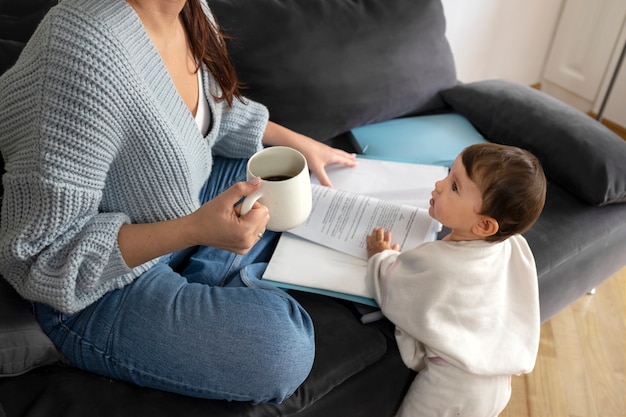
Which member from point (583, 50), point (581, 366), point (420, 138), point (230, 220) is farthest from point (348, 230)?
point (583, 50)

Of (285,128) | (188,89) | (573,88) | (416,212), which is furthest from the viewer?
(573,88)

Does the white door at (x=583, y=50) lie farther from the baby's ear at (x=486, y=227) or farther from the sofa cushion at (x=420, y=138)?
the baby's ear at (x=486, y=227)

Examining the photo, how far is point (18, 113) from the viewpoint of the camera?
770 mm

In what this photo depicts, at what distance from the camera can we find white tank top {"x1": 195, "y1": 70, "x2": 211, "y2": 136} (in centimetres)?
104

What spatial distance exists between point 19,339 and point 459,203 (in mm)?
793

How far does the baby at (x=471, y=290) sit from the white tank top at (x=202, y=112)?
43cm

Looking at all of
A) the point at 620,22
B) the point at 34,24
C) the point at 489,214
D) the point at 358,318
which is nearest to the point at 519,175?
the point at 489,214

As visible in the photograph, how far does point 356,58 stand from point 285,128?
30 cm

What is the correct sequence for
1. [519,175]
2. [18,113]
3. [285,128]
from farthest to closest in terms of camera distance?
[285,128] → [519,175] → [18,113]

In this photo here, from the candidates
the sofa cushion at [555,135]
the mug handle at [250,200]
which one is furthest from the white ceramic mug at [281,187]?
the sofa cushion at [555,135]

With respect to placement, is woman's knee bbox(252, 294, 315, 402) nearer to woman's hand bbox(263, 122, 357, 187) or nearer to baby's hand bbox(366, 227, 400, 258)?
baby's hand bbox(366, 227, 400, 258)

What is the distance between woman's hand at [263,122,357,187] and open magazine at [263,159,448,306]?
40 mm

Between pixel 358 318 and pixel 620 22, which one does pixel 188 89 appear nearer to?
pixel 358 318

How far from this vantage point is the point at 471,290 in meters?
0.95
